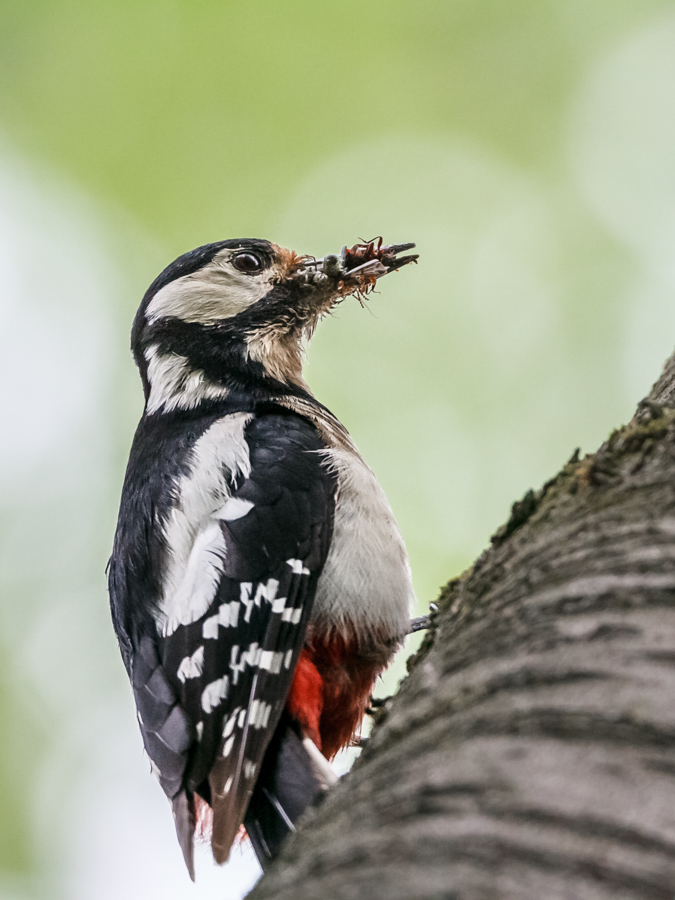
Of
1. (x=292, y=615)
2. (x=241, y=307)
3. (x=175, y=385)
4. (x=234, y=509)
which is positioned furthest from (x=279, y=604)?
(x=241, y=307)

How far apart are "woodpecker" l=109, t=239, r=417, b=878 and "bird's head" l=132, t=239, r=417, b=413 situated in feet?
0.04

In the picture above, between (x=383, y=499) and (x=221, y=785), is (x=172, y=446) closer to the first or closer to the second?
(x=383, y=499)

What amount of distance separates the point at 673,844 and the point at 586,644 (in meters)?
0.28

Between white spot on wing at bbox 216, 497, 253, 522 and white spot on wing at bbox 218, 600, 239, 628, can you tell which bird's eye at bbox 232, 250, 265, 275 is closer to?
white spot on wing at bbox 216, 497, 253, 522

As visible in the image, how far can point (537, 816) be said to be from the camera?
2.71ft

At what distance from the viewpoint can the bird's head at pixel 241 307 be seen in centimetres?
351

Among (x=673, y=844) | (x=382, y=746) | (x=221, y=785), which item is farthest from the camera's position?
(x=221, y=785)

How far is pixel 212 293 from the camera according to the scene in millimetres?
3734

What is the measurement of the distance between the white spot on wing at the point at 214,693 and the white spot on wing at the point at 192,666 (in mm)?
64

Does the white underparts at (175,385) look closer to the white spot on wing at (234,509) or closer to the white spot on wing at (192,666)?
the white spot on wing at (234,509)

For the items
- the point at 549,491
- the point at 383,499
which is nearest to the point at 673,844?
the point at 549,491

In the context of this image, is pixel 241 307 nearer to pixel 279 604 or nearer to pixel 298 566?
pixel 298 566

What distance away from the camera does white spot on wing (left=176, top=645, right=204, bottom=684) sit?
7.39 ft

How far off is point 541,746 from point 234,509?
69.0 inches
